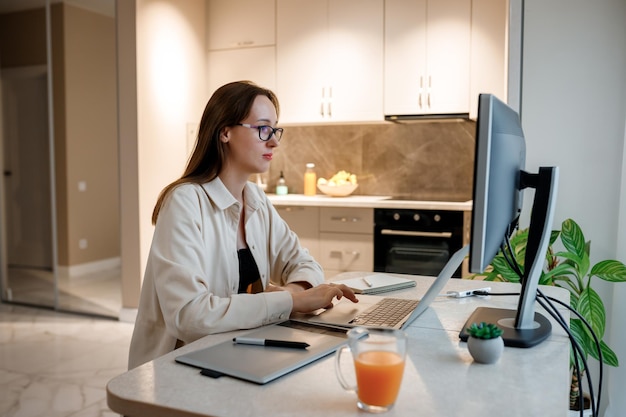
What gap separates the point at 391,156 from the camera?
4.57 metres

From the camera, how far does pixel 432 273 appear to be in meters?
3.92

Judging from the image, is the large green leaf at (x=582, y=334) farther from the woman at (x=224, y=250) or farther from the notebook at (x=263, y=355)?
the notebook at (x=263, y=355)

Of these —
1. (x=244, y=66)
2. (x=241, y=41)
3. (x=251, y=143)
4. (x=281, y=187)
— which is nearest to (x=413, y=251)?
(x=281, y=187)

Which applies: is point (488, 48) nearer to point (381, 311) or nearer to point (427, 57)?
point (427, 57)

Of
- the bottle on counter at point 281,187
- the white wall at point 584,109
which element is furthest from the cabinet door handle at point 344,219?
the white wall at point 584,109

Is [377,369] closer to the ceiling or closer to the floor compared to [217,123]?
closer to the floor

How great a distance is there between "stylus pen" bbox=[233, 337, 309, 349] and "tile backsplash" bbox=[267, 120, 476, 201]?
10.5 feet

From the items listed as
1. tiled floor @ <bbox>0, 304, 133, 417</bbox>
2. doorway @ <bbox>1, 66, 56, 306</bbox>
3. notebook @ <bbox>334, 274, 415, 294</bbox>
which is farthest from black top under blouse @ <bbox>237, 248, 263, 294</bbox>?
doorway @ <bbox>1, 66, 56, 306</bbox>

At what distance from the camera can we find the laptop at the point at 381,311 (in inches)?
55.7

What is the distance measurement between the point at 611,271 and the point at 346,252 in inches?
76.0

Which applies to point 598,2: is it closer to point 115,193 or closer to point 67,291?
point 115,193

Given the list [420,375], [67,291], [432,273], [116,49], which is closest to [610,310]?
[432,273]

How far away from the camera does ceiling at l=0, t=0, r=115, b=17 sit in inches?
176

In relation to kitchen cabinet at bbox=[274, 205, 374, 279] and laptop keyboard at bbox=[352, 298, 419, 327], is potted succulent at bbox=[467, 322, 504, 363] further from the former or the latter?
kitchen cabinet at bbox=[274, 205, 374, 279]
